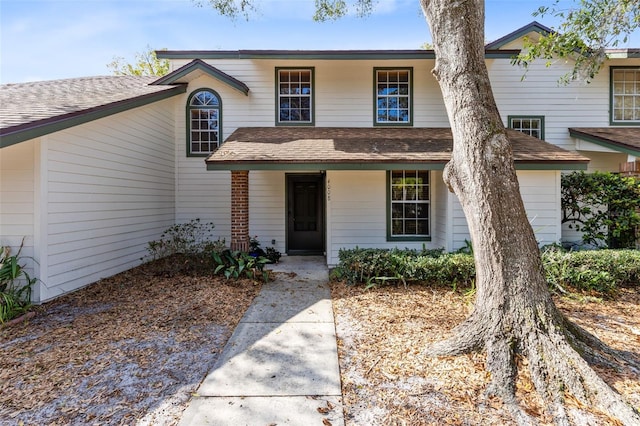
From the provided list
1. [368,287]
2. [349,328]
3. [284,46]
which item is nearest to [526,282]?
[349,328]

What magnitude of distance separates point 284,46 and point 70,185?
716 cm

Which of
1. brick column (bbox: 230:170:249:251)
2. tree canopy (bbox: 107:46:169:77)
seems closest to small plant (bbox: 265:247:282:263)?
brick column (bbox: 230:170:249:251)

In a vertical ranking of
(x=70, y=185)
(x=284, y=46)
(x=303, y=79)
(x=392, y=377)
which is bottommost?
(x=392, y=377)

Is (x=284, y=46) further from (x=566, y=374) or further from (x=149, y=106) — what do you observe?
(x=566, y=374)

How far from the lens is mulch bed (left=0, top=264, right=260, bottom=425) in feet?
9.55

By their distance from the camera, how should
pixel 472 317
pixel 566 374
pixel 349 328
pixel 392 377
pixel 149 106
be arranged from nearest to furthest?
pixel 566 374 → pixel 392 377 → pixel 472 317 → pixel 349 328 → pixel 149 106

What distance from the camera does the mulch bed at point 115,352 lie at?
9.55ft

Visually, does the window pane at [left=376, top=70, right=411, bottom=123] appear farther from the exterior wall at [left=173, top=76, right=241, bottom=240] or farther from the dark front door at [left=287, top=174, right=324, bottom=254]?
the exterior wall at [left=173, top=76, right=241, bottom=240]

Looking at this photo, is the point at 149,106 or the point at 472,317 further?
the point at 149,106

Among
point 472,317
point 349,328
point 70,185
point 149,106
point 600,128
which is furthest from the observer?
point 600,128

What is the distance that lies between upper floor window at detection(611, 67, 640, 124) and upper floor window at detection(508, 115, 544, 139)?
2251 millimetres

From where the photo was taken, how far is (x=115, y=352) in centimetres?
387

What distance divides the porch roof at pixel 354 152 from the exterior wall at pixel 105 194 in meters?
2.09

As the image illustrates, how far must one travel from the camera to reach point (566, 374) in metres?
2.99
